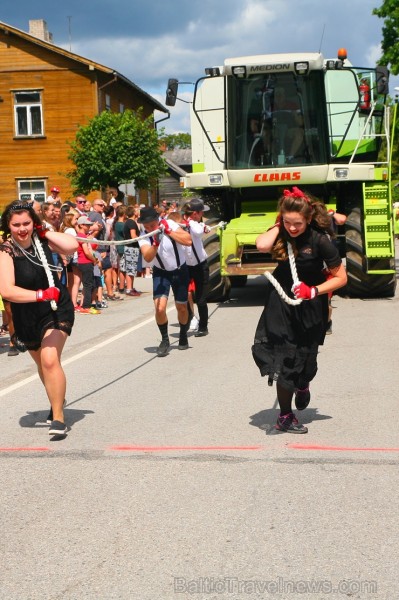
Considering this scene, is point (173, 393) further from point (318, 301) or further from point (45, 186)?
point (45, 186)

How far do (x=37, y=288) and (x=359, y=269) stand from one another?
10.1 m

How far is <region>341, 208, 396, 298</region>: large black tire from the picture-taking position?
16578 mm

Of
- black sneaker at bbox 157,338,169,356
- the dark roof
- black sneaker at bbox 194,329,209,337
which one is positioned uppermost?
the dark roof

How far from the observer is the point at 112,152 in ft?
119

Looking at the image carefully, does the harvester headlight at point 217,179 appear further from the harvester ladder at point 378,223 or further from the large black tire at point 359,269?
the harvester ladder at point 378,223

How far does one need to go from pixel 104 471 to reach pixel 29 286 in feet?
5.54

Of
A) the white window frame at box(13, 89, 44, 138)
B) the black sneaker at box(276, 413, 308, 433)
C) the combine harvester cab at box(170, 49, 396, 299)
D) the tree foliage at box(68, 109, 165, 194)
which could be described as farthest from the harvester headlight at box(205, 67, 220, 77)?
the white window frame at box(13, 89, 44, 138)

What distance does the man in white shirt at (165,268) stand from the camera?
11320mm

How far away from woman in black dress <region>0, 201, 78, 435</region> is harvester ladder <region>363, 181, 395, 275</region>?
32.0 ft

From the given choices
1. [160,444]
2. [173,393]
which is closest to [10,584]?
[160,444]

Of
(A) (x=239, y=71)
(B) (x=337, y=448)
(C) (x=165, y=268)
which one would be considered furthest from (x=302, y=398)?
(A) (x=239, y=71)

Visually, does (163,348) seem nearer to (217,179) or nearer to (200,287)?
(200,287)

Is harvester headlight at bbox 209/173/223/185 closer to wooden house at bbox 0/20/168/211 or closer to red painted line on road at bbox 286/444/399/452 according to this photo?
red painted line on road at bbox 286/444/399/452

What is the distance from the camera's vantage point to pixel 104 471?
242 inches
